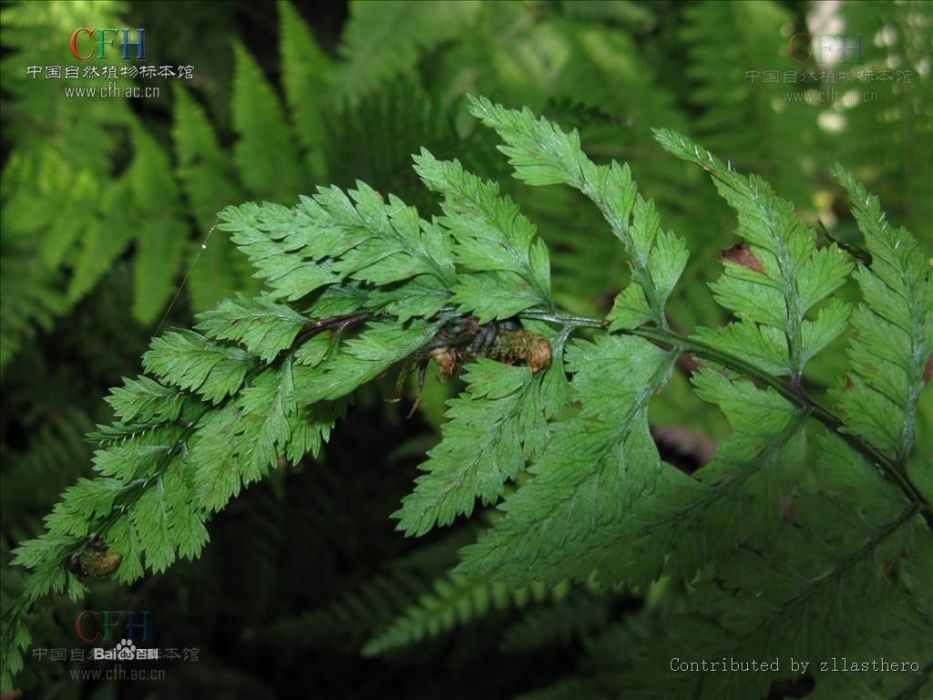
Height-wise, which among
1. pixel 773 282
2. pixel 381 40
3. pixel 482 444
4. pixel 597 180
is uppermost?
pixel 381 40

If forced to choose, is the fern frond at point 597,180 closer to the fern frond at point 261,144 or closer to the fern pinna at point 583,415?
the fern pinna at point 583,415

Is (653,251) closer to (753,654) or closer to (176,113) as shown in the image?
(753,654)

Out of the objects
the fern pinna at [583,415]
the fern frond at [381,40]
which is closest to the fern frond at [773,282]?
the fern pinna at [583,415]

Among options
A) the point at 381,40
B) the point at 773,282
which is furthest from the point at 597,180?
the point at 381,40

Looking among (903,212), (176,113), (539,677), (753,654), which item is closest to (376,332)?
(753,654)

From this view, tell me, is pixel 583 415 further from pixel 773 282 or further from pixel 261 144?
pixel 261 144

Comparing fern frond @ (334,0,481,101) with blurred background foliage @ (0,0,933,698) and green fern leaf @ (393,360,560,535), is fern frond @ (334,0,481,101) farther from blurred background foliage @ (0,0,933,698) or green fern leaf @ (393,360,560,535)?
green fern leaf @ (393,360,560,535)

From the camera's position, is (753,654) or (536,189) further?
(536,189)
